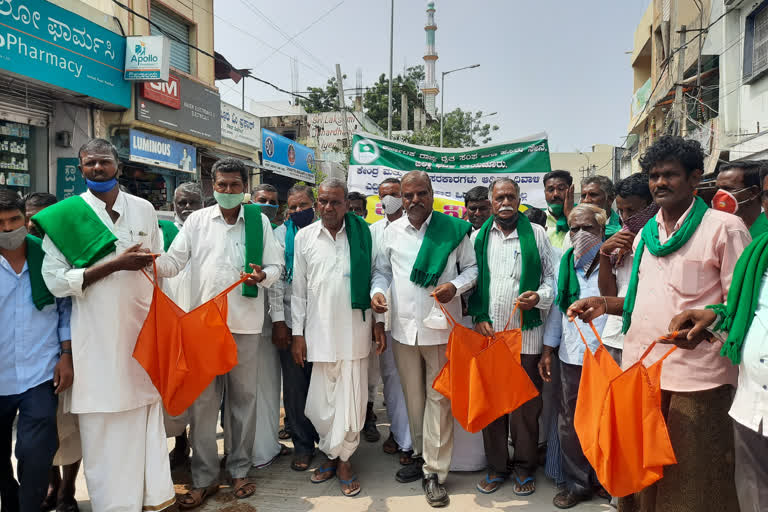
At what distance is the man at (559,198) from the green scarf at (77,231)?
10.4 feet

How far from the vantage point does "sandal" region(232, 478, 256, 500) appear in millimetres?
3658

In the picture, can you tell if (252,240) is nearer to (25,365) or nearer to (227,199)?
(227,199)

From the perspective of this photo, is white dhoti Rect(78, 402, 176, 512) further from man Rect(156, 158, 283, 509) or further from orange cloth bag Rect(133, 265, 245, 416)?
man Rect(156, 158, 283, 509)

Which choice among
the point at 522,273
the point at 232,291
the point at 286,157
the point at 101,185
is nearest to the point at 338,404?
the point at 232,291

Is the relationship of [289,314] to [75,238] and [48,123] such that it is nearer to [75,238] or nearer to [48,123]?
[75,238]

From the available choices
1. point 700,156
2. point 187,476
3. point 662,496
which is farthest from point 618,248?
point 187,476

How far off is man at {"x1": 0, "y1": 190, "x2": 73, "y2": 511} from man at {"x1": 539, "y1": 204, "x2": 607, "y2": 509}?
3007 mm

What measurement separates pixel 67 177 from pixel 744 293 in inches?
411

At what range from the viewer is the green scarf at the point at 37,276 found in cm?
287

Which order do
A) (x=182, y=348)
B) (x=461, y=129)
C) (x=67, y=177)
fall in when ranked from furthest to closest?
(x=461, y=129) < (x=67, y=177) < (x=182, y=348)

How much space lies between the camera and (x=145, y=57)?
10398 mm

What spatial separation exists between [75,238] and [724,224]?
326 cm

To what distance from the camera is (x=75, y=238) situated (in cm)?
293

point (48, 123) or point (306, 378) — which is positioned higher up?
point (48, 123)
